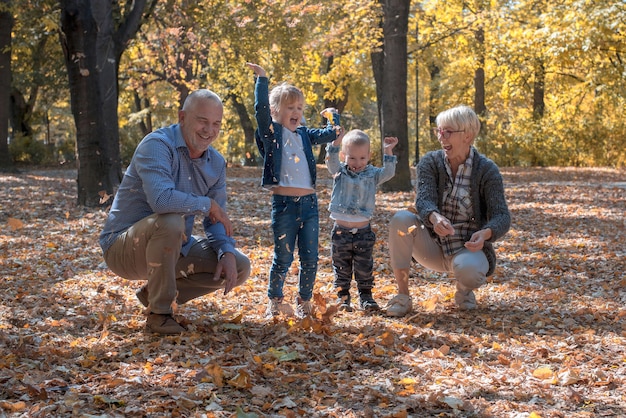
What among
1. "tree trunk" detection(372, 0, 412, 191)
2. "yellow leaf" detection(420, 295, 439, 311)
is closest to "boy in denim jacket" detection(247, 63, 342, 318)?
"yellow leaf" detection(420, 295, 439, 311)

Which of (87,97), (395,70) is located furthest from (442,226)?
(395,70)

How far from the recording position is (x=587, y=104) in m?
30.7

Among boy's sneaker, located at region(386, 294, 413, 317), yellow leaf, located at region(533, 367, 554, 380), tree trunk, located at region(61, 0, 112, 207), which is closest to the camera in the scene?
yellow leaf, located at region(533, 367, 554, 380)

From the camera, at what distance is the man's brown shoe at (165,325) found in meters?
4.66

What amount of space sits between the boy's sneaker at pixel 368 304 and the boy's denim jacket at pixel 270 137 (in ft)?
3.19

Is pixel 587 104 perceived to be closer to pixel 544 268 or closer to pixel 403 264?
pixel 544 268

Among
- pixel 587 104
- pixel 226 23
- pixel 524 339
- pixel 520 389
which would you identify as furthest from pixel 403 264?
pixel 587 104

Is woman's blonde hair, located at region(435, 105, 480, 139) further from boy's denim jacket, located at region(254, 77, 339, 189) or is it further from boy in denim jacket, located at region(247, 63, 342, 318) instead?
boy in denim jacket, located at region(247, 63, 342, 318)

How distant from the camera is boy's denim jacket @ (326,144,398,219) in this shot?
5598 mm

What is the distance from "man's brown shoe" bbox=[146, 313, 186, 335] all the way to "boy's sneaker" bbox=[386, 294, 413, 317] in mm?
1552

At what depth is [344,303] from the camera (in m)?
5.69

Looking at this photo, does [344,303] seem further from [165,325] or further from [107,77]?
[107,77]

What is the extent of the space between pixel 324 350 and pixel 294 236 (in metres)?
1.09

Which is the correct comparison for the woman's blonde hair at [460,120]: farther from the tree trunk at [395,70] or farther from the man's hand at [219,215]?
the tree trunk at [395,70]
